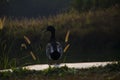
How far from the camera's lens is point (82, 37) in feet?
59.1

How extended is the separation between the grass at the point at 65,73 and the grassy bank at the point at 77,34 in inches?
196

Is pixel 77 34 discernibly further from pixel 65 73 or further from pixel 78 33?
pixel 65 73

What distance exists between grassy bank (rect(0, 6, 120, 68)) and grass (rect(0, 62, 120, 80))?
196 inches

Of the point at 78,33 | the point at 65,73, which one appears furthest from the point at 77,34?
the point at 65,73

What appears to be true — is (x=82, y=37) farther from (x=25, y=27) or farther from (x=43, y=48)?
(x=25, y=27)

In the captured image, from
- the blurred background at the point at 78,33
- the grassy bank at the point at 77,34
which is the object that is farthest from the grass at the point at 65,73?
the grassy bank at the point at 77,34

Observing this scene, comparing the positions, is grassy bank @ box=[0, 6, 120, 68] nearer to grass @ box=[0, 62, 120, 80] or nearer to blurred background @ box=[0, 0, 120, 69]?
blurred background @ box=[0, 0, 120, 69]

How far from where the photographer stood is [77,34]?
18266 mm

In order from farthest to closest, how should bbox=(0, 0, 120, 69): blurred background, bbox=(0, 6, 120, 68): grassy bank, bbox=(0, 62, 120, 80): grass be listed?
bbox=(0, 6, 120, 68): grassy bank → bbox=(0, 0, 120, 69): blurred background → bbox=(0, 62, 120, 80): grass

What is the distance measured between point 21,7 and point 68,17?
1069 cm

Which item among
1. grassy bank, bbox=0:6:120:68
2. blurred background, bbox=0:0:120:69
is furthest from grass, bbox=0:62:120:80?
grassy bank, bbox=0:6:120:68

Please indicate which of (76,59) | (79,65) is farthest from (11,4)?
(79,65)

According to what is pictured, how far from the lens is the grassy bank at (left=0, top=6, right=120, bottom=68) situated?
52.2ft

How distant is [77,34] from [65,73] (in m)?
9.33
